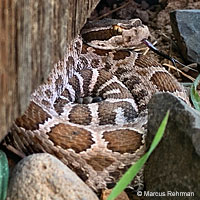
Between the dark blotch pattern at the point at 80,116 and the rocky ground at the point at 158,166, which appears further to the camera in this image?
the dark blotch pattern at the point at 80,116

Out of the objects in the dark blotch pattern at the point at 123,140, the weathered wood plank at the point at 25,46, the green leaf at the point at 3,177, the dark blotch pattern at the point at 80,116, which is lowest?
the dark blotch pattern at the point at 80,116

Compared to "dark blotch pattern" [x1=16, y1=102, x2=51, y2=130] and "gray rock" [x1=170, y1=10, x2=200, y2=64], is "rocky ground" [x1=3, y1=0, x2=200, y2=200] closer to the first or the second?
"dark blotch pattern" [x1=16, y1=102, x2=51, y2=130]

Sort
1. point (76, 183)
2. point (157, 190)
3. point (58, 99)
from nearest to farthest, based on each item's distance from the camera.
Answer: point (76, 183), point (157, 190), point (58, 99)

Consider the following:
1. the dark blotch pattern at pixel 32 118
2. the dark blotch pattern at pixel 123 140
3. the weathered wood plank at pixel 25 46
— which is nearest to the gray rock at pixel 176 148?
the dark blotch pattern at pixel 123 140

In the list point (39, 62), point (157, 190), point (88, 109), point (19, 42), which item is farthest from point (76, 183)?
point (88, 109)

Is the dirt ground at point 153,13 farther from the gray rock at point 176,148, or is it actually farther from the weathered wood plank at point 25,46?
the weathered wood plank at point 25,46

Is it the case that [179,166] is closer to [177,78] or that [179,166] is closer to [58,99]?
[58,99]

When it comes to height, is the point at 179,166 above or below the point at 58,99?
above

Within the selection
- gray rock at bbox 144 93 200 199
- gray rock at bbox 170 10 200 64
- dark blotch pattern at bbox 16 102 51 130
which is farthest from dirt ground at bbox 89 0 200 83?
gray rock at bbox 144 93 200 199
